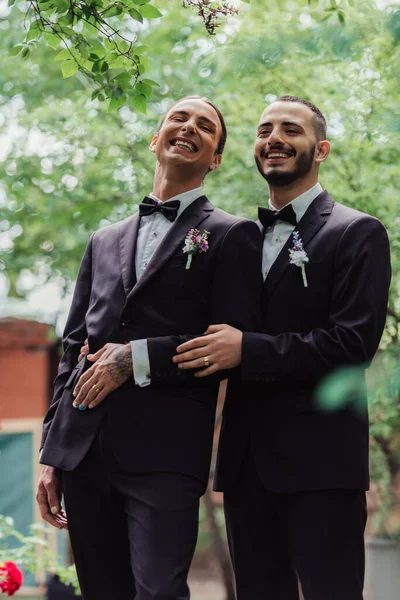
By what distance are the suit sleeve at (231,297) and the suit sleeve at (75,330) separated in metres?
0.49

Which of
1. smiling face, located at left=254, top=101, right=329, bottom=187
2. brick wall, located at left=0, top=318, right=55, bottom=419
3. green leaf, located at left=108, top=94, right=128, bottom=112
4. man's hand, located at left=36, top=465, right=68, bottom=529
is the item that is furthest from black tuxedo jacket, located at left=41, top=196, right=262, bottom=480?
brick wall, located at left=0, top=318, right=55, bottom=419

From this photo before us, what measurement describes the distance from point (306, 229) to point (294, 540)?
40.7 inches

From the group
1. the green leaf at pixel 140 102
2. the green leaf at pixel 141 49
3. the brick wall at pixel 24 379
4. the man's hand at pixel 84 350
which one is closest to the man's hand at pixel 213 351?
the man's hand at pixel 84 350

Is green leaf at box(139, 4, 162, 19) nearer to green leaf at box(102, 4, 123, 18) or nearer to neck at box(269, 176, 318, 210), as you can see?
green leaf at box(102, 4, 123, 18)

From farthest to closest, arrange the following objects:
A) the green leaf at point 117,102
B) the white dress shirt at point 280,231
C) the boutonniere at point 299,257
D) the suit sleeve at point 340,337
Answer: the green leaf at point 117,102
the white dress shirt at point 280,231
the boutonniere at point 299,257
the suit sleeve at point 340,337

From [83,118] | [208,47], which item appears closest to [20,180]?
[83,118]

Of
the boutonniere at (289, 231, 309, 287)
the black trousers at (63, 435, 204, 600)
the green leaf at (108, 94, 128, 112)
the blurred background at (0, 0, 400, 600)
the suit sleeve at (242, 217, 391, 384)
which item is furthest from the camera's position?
the blurred background at (0, 0, 400, 600)

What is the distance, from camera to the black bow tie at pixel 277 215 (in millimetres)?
3219

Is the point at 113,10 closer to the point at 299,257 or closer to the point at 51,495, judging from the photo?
the point at 299,257

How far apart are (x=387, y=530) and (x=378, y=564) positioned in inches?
14.0

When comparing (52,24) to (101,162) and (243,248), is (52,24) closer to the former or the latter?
(243,248)

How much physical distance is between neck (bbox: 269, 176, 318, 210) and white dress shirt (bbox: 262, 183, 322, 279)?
24 mm

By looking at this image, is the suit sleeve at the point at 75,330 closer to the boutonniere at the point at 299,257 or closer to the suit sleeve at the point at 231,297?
the suit sleeve at the point at 231,297

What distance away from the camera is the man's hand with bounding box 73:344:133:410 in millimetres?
2994
